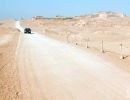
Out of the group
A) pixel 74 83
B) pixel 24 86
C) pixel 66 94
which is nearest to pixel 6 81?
pixel 24 86

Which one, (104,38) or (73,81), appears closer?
(73,81)

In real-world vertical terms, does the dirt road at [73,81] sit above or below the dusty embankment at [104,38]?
above

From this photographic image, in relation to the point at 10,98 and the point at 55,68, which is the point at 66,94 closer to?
the point at 10,98

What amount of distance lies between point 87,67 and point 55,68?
1822 millimetres

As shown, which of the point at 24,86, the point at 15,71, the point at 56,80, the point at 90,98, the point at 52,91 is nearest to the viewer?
the point at 90,98

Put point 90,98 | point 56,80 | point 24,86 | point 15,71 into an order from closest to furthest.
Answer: point 90,98
point 24,86
point 56,80
point 15,71

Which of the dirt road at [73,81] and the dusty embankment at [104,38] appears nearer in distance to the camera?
the dirt road at [73,81]

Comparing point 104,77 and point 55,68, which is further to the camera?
point 55,68

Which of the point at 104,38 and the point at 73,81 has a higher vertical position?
the point at 73,81

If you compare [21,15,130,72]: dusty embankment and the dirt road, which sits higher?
the dirt road

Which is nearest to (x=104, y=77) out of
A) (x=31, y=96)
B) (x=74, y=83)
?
(x=74, y=83)

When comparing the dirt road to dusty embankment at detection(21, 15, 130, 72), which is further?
dusty embankment at detection(21, 15, 130, 72)

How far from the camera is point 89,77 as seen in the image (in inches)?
647

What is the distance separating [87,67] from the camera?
19.9 meters
